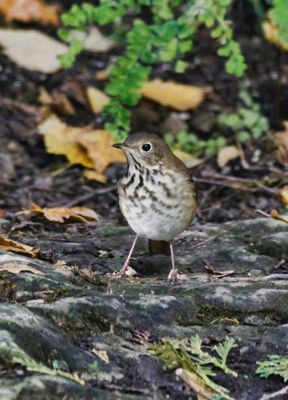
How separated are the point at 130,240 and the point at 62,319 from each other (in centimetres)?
203

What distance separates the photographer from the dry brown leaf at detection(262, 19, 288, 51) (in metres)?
8.59

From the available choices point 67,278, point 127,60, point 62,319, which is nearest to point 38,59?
point 127,60

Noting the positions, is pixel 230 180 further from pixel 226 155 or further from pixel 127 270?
pixel 127 270

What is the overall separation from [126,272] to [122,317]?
3.15ft

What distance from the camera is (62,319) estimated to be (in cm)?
374

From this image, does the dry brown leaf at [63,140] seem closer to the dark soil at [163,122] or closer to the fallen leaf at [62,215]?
the dark soil at [163,122]

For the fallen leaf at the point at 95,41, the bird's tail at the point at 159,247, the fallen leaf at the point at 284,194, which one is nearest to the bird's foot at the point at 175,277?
the bird's tail at the point at 159,247

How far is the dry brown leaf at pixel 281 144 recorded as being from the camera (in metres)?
8.18

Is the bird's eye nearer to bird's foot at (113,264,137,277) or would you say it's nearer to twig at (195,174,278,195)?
bird's foot at (113,264,137,277)

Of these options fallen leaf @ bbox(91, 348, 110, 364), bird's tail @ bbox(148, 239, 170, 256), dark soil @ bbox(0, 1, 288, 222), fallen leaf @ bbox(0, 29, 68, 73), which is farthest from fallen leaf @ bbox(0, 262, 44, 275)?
fallen leaf @ bbox(0, 29, 68, 73)

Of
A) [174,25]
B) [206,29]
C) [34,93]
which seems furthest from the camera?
[206,29]

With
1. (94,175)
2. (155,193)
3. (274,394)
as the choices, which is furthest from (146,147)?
(94,175)

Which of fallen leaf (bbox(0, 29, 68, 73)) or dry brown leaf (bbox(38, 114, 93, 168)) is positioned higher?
fallen leaf (bbox(0, 29, 68, 73))

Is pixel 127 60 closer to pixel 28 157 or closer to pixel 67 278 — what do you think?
pixel 28 157
